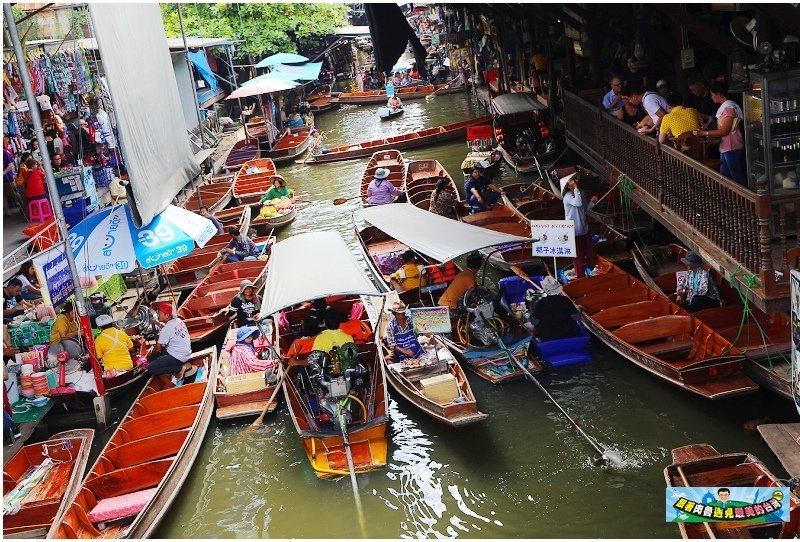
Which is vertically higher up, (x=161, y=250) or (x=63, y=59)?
(x=63, y=59)

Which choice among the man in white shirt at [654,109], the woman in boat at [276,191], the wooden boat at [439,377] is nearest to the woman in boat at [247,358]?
the wooden boat at [439,377]

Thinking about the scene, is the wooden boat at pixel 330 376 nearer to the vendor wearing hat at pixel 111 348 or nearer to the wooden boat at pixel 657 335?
the vendor wearing hat at pixel 111 348

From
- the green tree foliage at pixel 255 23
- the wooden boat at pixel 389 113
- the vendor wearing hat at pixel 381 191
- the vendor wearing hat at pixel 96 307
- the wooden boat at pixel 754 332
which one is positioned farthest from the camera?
the green tree foliage at pixel 255 23

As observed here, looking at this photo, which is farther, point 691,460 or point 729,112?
point 729,112

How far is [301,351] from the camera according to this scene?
11.3 metres

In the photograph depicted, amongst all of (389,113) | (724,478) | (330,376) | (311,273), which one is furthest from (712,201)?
(389,113)

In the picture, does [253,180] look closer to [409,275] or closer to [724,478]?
[409,275]

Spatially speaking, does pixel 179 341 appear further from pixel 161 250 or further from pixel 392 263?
pixel 392 263

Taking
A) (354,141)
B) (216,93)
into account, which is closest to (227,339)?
(354,141)

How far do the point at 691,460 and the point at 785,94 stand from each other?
3.71 meters

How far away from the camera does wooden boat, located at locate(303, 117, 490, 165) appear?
87.9 feet

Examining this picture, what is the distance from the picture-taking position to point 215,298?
48.5ft

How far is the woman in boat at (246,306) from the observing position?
44.0 ft

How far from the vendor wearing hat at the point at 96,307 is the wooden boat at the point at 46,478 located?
2773 mm
